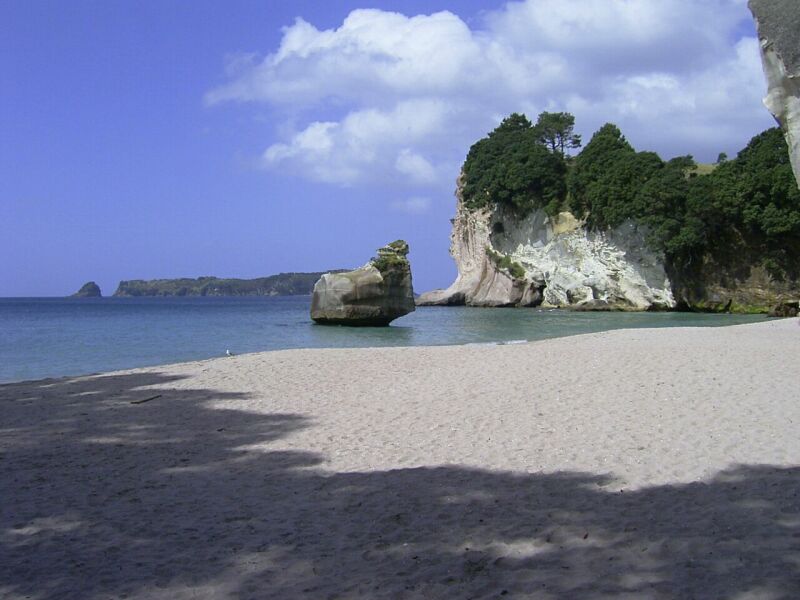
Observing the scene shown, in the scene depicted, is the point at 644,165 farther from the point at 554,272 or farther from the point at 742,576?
the point at 742,576

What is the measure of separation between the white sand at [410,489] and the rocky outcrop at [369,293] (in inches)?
927

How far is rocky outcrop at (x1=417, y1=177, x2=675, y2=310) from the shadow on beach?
2089 inches

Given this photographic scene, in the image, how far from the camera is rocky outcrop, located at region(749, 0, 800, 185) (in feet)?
54.3

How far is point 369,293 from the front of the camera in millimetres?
36344

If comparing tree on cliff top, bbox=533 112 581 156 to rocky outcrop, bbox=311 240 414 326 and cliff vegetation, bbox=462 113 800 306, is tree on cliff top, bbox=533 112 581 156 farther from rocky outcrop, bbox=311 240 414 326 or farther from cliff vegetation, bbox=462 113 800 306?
rocky outcrop, bbox=311 240 414 326

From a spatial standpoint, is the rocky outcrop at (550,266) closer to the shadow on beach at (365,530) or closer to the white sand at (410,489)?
the white sand at (410,489)

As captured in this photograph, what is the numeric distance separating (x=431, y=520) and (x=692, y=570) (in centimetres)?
203

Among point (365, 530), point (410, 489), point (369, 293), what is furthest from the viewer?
point (369, 293)

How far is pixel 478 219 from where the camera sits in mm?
74188

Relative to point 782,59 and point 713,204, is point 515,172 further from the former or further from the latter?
point 782,59

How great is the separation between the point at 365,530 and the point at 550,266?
203 feet

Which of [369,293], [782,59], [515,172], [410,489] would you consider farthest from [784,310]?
[410,489]

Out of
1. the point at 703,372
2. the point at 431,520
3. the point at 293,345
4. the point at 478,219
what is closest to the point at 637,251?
the point at 478,219

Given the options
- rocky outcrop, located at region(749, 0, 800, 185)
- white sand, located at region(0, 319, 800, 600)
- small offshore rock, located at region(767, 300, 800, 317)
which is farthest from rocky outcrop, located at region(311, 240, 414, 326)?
small offshore rock, located at region(767, 300, 800, 317)
